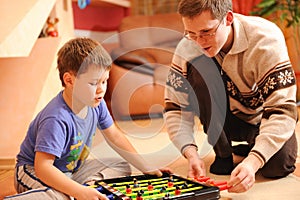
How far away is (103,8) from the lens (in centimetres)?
373

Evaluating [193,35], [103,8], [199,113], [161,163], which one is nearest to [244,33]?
[193,35]

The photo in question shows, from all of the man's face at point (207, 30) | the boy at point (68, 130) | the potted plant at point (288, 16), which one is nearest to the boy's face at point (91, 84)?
the boy at point (68, 130)

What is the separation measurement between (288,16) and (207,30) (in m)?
2.57

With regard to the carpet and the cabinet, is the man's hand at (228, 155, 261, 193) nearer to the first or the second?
the carpet

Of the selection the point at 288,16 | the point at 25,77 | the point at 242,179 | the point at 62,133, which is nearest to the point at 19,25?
the point at 25,77

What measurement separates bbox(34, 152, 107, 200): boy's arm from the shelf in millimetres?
586

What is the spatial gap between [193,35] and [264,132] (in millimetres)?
339

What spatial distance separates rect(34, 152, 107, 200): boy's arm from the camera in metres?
1.03

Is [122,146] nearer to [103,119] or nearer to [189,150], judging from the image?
[103,119]

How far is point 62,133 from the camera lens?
3.70 ft

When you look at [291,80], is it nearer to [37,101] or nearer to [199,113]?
[199,113]

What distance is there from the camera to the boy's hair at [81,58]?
116 cm

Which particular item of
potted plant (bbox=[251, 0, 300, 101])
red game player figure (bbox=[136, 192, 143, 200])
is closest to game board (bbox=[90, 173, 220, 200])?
red game player figure (bbox=[136, 192, 143, 200])

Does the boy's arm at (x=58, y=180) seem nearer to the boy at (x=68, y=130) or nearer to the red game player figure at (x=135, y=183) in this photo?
Answer: the boy at (x=68, y=130)
